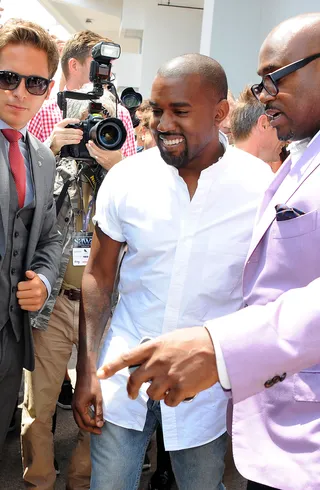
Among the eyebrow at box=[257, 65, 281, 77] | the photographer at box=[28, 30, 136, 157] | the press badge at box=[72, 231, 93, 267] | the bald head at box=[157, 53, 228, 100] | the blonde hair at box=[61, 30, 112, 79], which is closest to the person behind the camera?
the eyebrow at box=[257, 65, 281, 77]

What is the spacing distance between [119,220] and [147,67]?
1429 cm

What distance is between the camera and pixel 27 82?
8.19ft

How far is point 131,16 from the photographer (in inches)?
638

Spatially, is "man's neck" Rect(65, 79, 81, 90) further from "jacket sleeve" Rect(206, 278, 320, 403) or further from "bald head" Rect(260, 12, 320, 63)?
A: "jacket sleeve" Rect(206, 278, 320, 403)

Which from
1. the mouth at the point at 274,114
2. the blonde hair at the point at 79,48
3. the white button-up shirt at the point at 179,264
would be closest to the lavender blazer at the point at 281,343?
the mouth at the point at 274,114

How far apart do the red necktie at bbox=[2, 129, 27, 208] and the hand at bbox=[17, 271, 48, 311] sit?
30 centimetres

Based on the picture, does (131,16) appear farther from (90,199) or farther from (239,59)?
(90,199)

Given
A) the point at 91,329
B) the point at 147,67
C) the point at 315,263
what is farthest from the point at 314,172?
the point at 147,67

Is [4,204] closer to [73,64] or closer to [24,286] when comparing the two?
[24,286]

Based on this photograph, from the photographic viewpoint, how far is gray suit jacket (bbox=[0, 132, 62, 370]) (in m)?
2.33

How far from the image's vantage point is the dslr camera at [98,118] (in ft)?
10.00

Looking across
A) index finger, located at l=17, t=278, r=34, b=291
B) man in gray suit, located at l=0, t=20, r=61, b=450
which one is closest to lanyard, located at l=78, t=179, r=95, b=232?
man in gray suit, located at l=0, t=20, r=61, b=450

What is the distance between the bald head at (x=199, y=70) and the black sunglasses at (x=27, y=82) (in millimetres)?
527

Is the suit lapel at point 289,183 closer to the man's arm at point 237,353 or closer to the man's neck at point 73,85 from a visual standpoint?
the man's arm at point 237,353
